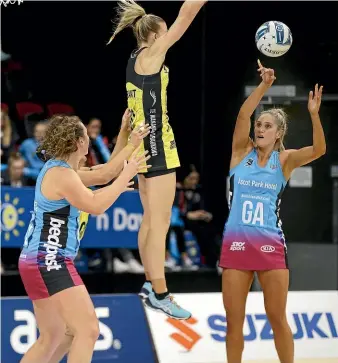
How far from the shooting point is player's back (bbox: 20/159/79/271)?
5008mm

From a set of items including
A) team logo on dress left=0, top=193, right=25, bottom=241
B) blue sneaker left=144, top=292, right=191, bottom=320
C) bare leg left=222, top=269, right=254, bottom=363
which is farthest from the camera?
team logo on dress left=0, top=193, right=25, bottom=241

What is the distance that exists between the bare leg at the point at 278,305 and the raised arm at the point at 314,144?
0.74m

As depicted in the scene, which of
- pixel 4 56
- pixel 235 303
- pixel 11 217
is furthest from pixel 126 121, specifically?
pixel 4 56

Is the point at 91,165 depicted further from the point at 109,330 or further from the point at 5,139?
the point at 109,330

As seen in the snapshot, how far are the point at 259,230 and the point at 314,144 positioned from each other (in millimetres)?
707

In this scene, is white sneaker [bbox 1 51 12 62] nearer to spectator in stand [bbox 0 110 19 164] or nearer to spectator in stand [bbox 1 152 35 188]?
spectator in stand [bbox 0 110 19 164]

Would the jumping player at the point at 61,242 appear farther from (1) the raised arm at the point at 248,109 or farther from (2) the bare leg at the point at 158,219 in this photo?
(1) the raised arm at the point at 248,109

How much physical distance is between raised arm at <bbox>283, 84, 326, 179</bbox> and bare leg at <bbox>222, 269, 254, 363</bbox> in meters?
0.82

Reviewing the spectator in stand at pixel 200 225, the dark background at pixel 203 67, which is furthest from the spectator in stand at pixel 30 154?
the spectator in stand at pixel 200 225

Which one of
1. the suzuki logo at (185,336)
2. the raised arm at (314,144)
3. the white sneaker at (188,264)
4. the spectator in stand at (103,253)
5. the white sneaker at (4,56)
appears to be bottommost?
the suzuki logo at (185,336)

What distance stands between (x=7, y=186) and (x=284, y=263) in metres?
3.56

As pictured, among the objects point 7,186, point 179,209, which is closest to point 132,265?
point 179,209

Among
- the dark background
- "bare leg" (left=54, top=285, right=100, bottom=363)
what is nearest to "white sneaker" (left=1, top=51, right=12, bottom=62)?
the dark background

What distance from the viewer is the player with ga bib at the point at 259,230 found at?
576 centimetres
